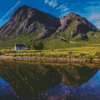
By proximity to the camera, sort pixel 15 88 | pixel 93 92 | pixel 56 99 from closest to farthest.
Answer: pixel 56 99
pixel 93 92
pixel 15 88

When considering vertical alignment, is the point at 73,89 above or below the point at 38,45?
below

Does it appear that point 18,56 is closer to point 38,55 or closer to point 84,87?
point 38,55

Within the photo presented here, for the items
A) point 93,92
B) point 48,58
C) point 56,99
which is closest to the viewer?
point 56,99

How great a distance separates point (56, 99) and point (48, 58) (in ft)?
122

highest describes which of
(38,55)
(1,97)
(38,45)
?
(38,45)

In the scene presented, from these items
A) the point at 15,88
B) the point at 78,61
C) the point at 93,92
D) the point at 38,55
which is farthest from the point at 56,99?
the point at 38,55

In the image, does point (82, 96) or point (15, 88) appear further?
point (15, 88)

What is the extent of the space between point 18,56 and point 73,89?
47641 mm

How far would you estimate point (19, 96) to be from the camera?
15250 millimetres

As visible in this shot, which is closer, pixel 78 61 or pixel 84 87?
pixel 84 87

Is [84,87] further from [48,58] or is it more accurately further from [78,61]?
[48,58]

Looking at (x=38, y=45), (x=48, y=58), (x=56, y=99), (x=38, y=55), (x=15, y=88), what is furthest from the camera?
(x=38, y=45)

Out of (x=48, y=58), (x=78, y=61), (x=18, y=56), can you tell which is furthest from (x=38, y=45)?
(x=78, y=61)

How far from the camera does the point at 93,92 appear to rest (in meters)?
16.5
